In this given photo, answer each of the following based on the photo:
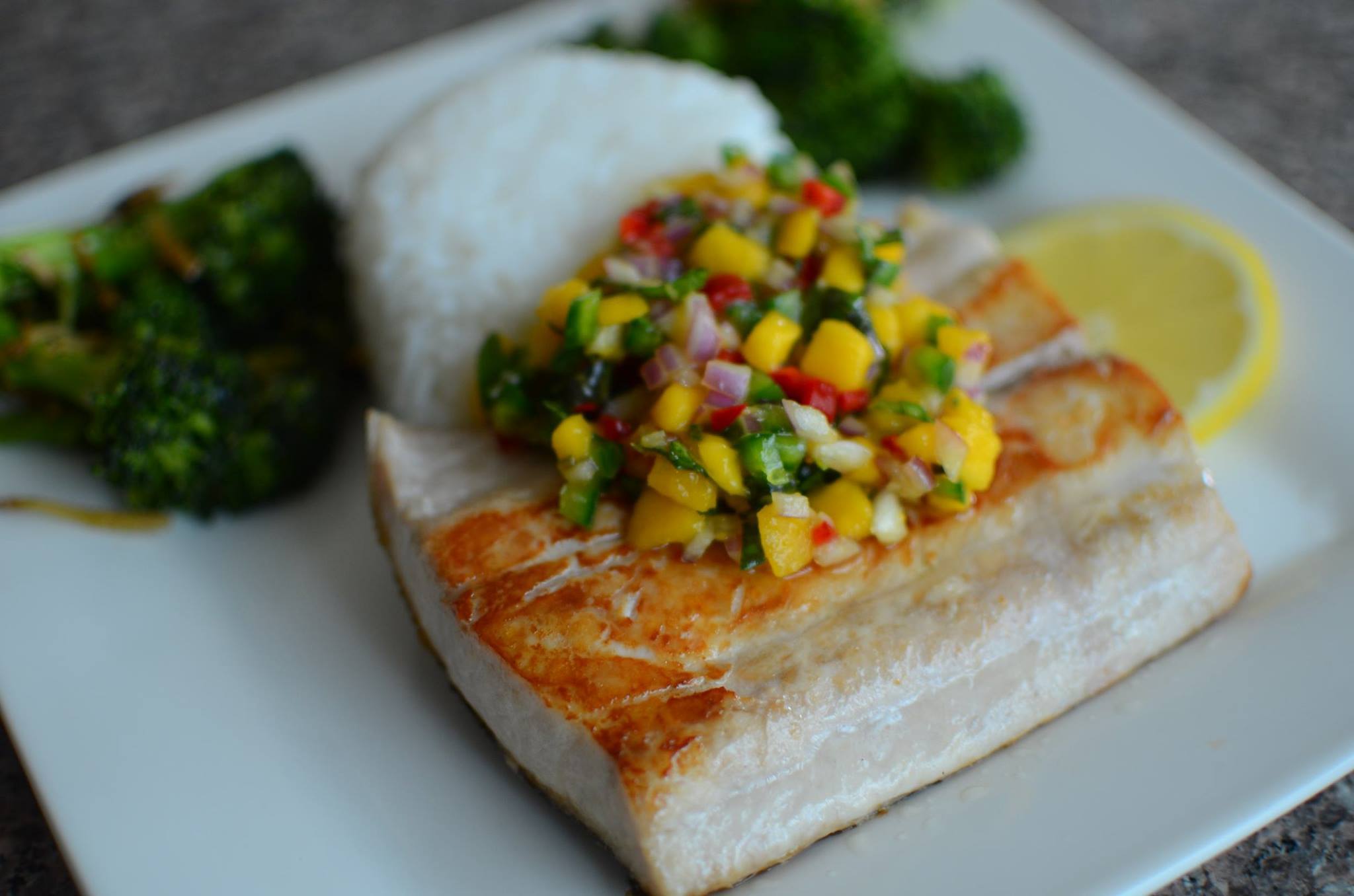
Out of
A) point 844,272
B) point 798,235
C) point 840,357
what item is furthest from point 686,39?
point 840,357

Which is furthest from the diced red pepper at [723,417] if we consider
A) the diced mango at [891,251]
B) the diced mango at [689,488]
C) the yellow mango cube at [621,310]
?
the diced mango at [891,251]

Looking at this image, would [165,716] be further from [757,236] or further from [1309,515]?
[1309,515]

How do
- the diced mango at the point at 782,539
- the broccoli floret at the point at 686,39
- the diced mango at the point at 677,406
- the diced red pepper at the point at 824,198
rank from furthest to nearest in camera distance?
the broccoli floret at the point at 686,39, the diced red pepper at the point at 824,198, the diced mango at the point at 677,406, the diced mango at the point at 782,539

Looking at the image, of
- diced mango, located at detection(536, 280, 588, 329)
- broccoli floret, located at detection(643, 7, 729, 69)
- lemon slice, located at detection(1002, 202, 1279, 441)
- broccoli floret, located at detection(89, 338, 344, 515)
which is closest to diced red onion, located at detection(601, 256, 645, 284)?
diced mango, located at detection(536, 280, 588, 329)

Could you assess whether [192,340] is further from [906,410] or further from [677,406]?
[906,410]

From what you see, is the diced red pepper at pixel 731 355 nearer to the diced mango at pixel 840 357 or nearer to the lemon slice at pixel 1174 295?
the diced mango at pixel 840 357

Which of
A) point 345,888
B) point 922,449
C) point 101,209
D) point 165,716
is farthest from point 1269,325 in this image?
point 101,209

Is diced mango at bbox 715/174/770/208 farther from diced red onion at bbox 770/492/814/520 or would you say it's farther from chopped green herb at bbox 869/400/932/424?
diced red onion at bbox 770/492/814/520
